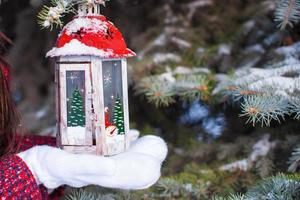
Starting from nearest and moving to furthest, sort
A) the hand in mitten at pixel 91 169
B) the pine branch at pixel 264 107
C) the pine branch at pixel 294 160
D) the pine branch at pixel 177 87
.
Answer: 1. the hand in mitten at pixel 91 169
2. the pine branch at pixel 264 107
3. the pine branch at pixel 294 160
4. the pine branch at pixel 177 87

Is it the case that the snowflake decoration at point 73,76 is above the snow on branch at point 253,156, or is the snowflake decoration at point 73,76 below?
above

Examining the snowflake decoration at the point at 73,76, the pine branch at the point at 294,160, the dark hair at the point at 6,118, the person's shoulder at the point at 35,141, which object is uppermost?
the snowflake decoration at the point at 73,76

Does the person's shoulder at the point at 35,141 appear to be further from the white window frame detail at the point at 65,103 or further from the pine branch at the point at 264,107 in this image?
the pine branch at the point at 264,107

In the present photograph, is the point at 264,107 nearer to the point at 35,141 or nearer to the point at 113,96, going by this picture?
the point at 113,96

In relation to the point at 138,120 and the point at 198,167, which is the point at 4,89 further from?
the point at 138,120

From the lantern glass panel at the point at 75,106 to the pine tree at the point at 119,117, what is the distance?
0.07 m

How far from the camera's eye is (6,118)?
105cm

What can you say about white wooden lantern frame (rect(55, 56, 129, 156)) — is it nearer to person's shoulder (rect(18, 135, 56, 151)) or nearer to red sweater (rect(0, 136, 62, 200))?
red sweater (rect(0, 136, 62, 200))

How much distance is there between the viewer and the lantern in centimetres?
96

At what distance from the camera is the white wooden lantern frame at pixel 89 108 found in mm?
958

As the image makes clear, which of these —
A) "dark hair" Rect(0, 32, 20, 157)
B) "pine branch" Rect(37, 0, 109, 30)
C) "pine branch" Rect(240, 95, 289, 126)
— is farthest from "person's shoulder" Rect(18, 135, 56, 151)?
"pine branch" Rect(240, 95, 289, 126)

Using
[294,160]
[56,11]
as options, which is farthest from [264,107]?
[56,11]

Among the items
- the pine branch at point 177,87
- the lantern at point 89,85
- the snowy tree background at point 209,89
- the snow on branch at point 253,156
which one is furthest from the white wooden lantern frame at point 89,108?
the snow on branch at point 253,156

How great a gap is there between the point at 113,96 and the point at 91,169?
0.17 meters
